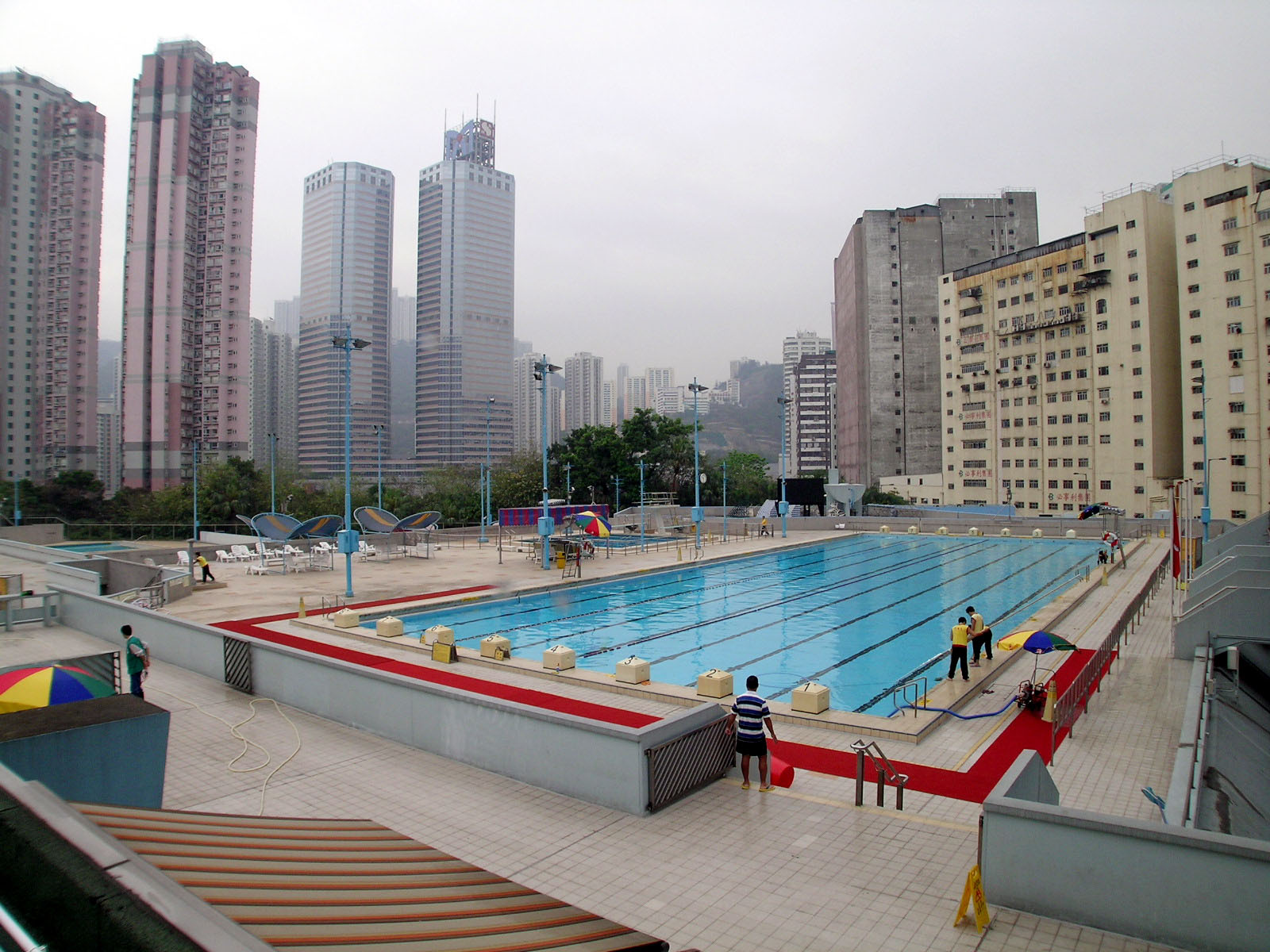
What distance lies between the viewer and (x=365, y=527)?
33188mm

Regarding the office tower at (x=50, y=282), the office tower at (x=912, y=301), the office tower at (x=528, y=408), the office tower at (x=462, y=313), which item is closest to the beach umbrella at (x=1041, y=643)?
the office tower at (x=912, y=301)

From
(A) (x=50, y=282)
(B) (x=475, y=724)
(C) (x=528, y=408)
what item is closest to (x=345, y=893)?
(B) (x=475, y=724)

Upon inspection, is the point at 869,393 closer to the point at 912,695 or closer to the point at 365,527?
the point at 365,527

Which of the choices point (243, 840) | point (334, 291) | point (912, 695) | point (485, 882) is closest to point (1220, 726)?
point (912, 695)

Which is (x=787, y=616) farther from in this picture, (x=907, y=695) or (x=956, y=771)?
(x=956, y=771)

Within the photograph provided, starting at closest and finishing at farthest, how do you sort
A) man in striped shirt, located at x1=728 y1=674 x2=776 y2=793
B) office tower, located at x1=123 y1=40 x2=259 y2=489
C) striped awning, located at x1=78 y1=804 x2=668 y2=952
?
striped awning, located at x1=78 y1=804 x2=668 y2=952 < man in striped shirt, located at x1=728 y1=674 x2=776 y2=793 < office tower, located at x1=123 y1=40 x2=259 y2=489

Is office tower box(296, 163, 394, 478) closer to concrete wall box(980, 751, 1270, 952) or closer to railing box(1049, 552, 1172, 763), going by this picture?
railing box(1049, 552, 1172, 763)

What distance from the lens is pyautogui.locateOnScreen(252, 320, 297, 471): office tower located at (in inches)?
5207

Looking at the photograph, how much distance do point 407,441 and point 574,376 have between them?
4285cm

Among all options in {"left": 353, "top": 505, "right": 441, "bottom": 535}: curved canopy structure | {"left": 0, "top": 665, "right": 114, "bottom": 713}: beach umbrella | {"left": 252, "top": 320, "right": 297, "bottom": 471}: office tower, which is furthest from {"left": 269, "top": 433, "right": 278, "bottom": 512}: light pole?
{"left": 252, "top": 320, "right": 297, "bottom": 471}: office tower

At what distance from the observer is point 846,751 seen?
30.7 feet

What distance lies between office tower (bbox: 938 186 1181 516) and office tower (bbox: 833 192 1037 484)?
16.1 meters

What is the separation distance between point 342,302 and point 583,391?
6019 centimetres

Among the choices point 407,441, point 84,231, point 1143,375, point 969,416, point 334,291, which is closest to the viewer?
point 1143,375
